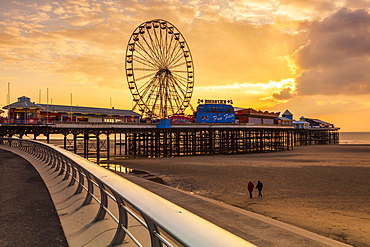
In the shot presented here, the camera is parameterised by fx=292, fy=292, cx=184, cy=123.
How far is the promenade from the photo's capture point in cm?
511

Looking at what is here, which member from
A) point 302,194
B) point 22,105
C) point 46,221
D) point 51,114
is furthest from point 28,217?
point 51,114

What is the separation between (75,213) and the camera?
6.00 metres

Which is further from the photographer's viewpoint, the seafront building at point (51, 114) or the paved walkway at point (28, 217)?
the seafront building at point (51, 114)

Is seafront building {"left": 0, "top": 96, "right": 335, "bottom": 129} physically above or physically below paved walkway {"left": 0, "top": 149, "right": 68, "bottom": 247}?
above

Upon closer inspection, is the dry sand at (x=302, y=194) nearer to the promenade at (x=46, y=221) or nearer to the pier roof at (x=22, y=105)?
the promenade at (x=46, y=221)

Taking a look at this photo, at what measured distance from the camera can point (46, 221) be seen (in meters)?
5.87

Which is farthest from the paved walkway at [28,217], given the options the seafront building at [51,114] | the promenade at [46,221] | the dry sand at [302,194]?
Answer: the seafront building at [51,114]

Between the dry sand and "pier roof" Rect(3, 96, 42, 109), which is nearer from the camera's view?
the dry sand

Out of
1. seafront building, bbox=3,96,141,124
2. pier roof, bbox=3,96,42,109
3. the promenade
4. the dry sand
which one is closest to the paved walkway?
the promenade

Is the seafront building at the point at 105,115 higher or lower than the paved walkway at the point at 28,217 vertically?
higher

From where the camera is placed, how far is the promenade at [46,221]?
5113 mm

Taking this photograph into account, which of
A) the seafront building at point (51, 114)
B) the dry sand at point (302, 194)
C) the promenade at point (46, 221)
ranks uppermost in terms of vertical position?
the seafront building at point (51, 114)

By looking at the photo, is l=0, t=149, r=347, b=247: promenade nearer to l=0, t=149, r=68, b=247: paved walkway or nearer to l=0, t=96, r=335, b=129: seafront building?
l=0, t=149, r=68, b=247: paved walkway

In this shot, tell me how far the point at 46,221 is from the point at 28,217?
556mm
